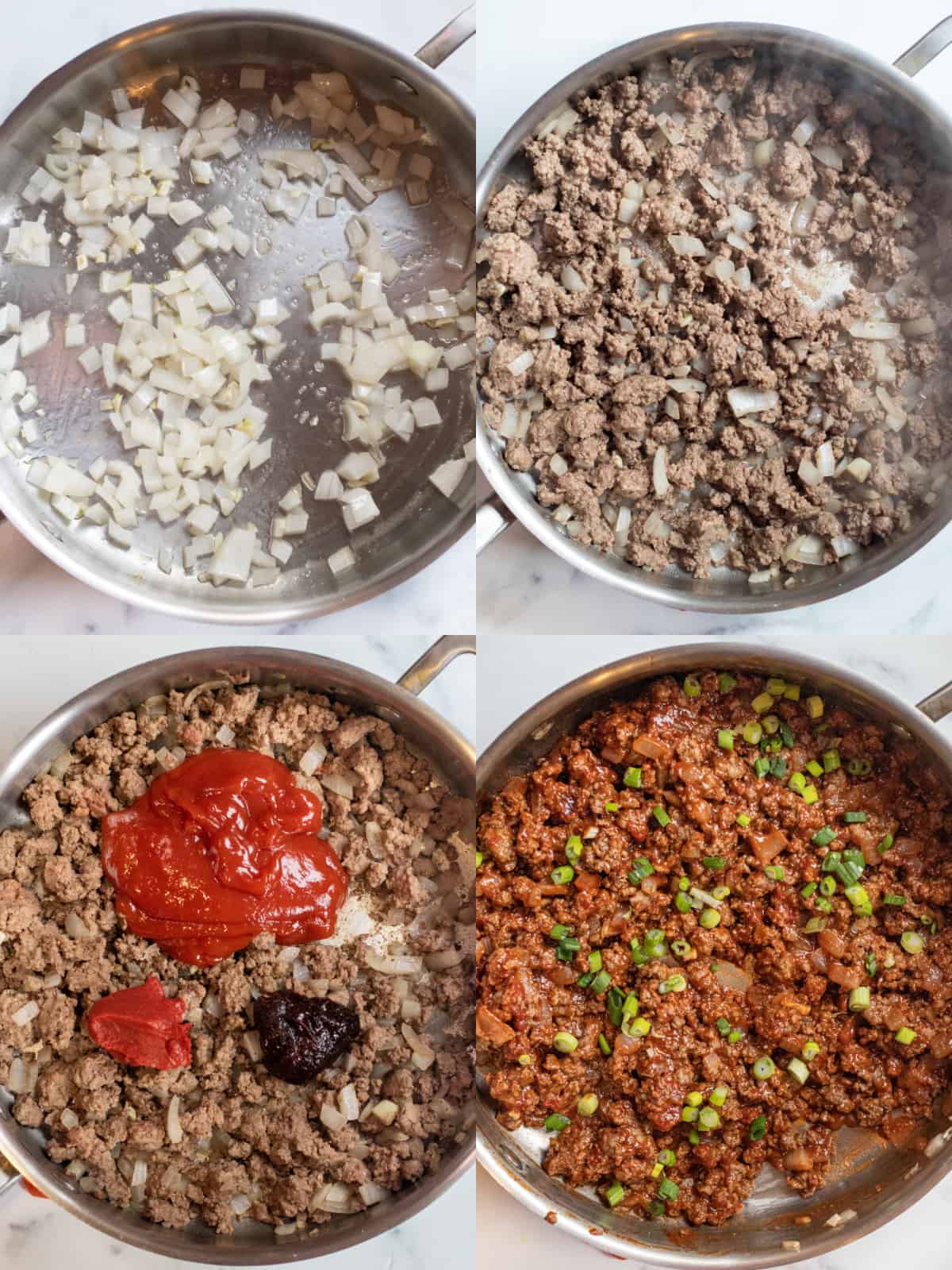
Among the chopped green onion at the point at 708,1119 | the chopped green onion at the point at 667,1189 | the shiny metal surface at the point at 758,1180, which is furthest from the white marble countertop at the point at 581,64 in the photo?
the chopped green onion at the point at 667,1189

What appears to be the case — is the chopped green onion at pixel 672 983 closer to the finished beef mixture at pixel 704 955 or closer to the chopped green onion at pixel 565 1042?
the finished beef mixture at pixel 704 955

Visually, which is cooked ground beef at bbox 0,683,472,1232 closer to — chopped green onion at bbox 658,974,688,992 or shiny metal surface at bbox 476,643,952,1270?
shiny metal surface at bbox 476,643,952,1270

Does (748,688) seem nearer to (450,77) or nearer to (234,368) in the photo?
(234,368)

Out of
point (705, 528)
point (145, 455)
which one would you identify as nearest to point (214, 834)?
point (145, 455)

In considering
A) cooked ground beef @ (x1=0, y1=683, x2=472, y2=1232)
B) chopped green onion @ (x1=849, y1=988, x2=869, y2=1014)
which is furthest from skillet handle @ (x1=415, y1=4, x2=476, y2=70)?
chopped green onion @ (x1=849, y1=988, x2=869, y2=1014)

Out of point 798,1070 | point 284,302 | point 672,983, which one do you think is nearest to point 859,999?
point 798,1070

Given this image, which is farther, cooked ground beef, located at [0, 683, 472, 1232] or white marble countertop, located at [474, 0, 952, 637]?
white marble countertop, located at [474, 0, 952, 637]

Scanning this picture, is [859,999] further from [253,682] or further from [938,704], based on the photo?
[253,682]
